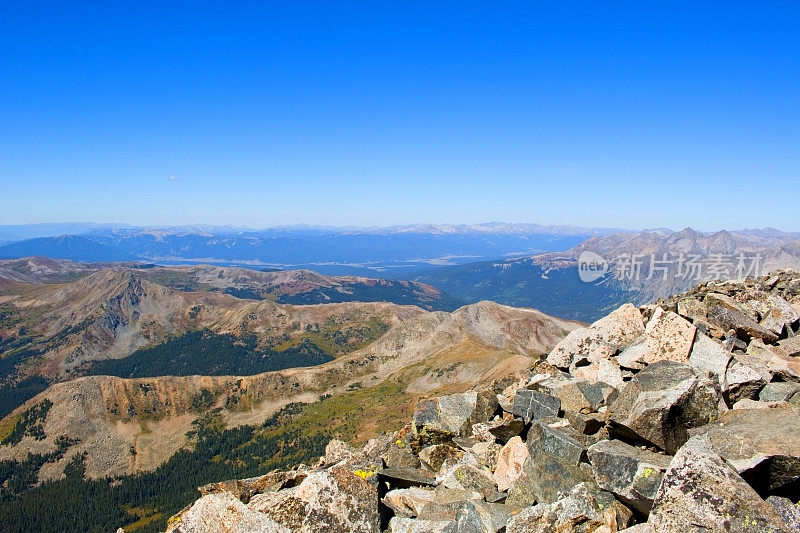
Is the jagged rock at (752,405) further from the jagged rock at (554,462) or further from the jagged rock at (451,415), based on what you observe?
the jagged rock at (451,415)

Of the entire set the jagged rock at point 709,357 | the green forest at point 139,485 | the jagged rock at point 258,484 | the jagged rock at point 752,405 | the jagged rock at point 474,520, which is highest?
the jagged rock at point 709,357

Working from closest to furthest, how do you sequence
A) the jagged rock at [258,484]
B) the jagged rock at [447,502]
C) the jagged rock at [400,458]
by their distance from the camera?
the jagged rock at [447,502]
the jagged rock at [258,484]
the jagged rock at [400,458]

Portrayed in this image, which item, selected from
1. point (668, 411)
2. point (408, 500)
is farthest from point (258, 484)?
point (668, 411)

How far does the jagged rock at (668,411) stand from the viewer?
10906mm

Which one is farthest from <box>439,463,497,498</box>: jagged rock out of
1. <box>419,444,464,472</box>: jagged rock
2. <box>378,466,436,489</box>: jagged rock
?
<box>419,444,464,472</box>: jagged rock

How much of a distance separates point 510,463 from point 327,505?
594cm

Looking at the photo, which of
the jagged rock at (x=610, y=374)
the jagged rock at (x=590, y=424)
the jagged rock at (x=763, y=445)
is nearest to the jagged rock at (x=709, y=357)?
the jagged rock at (x=610, y=374)

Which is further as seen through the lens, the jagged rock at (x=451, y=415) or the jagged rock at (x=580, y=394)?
the jagged rock at (x=451, y=415)

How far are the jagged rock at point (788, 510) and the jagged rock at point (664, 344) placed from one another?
828 centimetres

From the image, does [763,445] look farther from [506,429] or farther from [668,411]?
[506,429]

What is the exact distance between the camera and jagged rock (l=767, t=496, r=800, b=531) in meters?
7.31

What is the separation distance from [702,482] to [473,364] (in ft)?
585

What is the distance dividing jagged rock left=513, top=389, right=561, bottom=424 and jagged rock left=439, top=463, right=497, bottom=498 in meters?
2.74

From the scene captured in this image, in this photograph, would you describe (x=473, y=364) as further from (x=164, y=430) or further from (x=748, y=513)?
(x=748, y=513)
